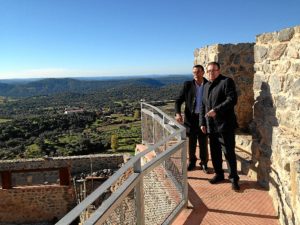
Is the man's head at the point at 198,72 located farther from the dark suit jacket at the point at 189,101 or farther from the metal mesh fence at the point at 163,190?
the metal mesh fence at the point at 163,190

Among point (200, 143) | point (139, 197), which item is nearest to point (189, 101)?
point (200, 143)

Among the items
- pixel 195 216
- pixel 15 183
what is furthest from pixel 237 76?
pixel 15 183

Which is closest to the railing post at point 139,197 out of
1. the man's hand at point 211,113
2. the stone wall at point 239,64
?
the man's hand at point 211,113

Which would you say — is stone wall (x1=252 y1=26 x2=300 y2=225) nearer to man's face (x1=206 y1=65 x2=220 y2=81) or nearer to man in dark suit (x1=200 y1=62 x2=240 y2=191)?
man in dark suit (x1=200 y1=62 x2=240 y2=191)

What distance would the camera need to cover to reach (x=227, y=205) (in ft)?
Answer: 15.4

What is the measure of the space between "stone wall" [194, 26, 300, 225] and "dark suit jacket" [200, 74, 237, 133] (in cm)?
45

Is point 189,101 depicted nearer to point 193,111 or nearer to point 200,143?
point 193,111

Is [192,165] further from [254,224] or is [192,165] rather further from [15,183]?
[15,183]

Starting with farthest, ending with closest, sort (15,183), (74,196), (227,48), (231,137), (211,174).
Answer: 1. (15,183)
2. (74,196)
3. (227,48)
4. (211,174)
5. (231,137)

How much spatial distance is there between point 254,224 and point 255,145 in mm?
1545

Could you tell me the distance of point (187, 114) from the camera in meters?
6.07

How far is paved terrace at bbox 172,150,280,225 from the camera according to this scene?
4301 mm

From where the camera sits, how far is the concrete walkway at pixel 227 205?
430 cm

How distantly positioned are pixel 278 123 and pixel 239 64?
3.59 metres
